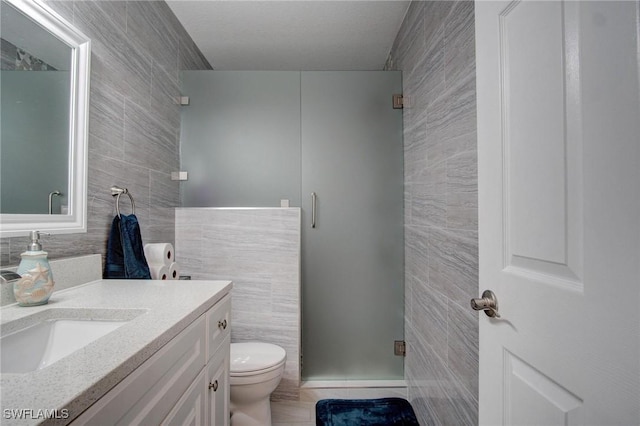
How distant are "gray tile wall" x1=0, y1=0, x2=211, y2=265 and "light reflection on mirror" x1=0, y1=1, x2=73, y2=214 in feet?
0.38

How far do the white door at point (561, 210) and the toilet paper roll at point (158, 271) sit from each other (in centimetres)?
146

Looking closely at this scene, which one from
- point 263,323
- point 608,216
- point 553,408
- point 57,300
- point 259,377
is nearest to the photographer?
point 608,216

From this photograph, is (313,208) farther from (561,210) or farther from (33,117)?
(561,210)

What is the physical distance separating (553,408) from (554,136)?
1.67 ft

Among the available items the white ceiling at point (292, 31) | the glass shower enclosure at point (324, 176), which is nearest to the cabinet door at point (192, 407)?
the glass shower enclosure at point (324, 176)

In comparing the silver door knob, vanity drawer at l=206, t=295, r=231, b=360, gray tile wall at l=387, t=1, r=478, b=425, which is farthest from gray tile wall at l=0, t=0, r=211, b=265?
gray tile wall at l=387, t=1, r=478, b=425

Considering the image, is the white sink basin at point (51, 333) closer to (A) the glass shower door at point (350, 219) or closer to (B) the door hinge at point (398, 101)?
(A) the glass shower door at point (350, 219)

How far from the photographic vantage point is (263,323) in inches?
77.5

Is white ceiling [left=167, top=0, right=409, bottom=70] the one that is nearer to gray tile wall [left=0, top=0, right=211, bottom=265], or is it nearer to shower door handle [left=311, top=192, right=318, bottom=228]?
gray tile wall [left=0, top=0, right=211, bottom=265]

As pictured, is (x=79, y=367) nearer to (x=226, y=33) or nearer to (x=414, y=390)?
(x=414, y=390)

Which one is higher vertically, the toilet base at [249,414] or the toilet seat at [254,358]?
the toilet seat at [254,358]

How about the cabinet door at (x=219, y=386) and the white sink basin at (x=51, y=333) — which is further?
the cabinet door at (x=219, y=386)

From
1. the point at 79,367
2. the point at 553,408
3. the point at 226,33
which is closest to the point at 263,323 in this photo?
the point at 79,367

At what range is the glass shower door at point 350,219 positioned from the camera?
206 cm
